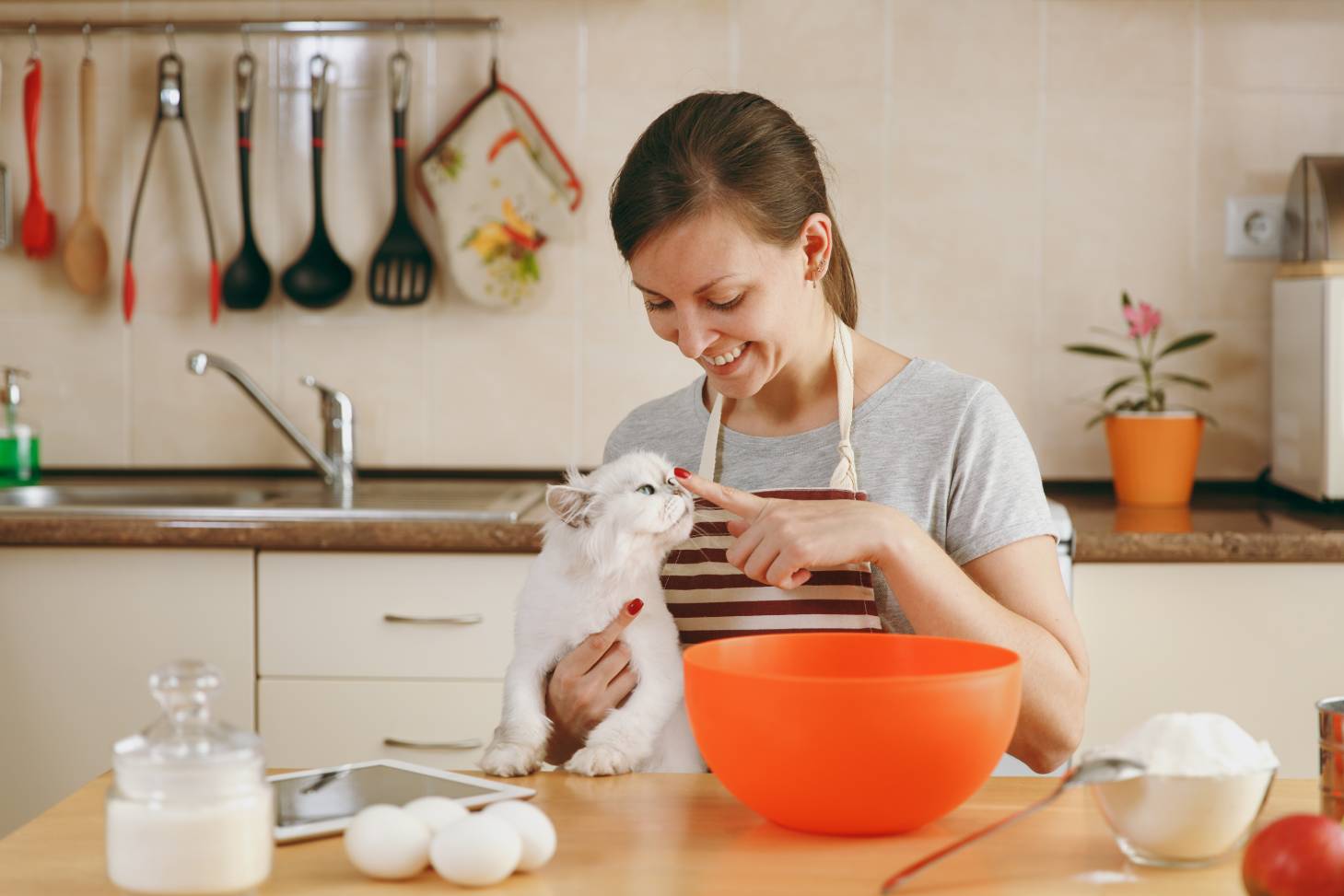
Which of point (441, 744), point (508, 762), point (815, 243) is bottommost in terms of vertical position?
point (441, 744)

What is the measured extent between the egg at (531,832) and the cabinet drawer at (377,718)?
1268mm

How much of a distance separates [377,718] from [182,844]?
4.62ft

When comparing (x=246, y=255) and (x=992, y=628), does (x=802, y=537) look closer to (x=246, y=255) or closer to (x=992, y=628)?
(x=992, y=628)

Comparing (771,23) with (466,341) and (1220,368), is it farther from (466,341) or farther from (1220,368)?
(1220,368)

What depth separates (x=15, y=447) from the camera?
2439mm

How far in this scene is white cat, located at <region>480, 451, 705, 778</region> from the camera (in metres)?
1.15

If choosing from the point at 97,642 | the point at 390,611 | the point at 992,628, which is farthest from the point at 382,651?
the point at 992,628

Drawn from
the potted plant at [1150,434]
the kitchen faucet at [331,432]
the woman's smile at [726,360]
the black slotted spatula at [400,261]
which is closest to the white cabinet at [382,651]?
the kitchen faucet at [331,432]

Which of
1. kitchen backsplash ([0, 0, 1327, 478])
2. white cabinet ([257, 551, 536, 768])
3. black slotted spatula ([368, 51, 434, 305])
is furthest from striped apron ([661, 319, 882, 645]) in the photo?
black slotted spatula ([368, 51, 434, 305])

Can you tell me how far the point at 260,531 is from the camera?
199 centimetres

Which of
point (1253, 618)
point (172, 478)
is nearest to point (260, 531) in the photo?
point (172, 478)

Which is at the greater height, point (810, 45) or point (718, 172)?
point (810, 45)

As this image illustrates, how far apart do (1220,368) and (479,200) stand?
1391 mm

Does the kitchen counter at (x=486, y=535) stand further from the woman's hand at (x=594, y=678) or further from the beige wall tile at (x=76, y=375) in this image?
the woman's hand at (x=594, y=678)
